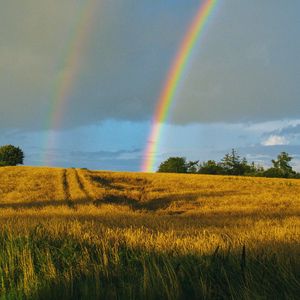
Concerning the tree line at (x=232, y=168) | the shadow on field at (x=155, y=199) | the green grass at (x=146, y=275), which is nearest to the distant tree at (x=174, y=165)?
the tree line at (x=232, y=168)

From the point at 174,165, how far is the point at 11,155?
42341 mm

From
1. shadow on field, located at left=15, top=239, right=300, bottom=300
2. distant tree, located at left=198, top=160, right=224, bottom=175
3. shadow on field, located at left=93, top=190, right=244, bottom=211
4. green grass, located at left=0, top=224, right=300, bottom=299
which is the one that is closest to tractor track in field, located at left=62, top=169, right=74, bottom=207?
shadow on field, located at left=93, top=190, right=244, bottom=211

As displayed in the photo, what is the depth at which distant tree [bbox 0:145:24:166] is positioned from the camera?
115 meters

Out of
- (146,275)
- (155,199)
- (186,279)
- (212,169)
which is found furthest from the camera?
(212,169)

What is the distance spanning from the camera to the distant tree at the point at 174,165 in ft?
404

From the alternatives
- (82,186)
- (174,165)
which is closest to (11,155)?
(174,165)

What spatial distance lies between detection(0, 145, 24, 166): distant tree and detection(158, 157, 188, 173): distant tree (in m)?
37.0

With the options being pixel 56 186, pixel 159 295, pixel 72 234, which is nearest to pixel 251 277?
pixel 159 295

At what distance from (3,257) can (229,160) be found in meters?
108

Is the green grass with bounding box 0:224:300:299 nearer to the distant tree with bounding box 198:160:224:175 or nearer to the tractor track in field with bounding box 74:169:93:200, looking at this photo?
the tractor track in field with bounding box 74:169:93:200

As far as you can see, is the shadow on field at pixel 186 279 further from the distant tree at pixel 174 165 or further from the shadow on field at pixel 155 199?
the distant tree at pixel 174 165

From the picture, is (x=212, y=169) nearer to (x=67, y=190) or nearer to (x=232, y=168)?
(x=232, y=168)

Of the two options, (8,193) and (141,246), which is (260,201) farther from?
(141,246)

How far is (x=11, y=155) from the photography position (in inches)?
4574
